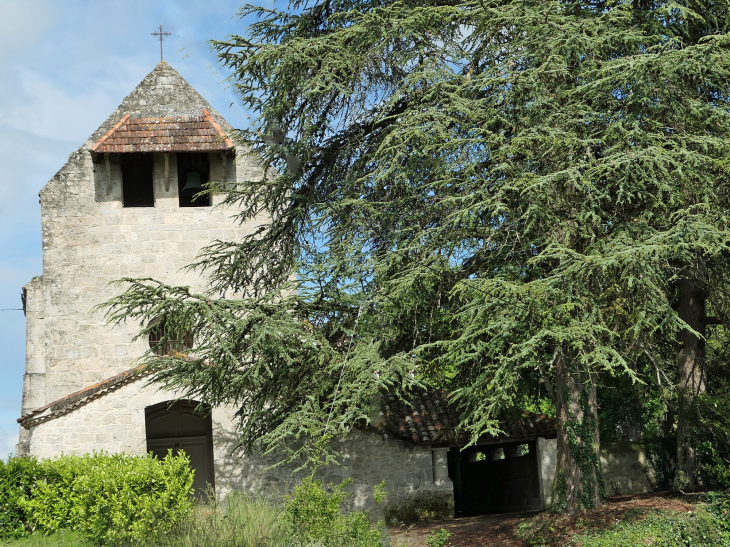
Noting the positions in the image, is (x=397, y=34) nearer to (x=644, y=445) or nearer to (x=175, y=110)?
(x=175, y=110)

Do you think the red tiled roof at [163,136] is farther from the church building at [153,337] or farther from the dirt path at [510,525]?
the dirt path at [510,525]

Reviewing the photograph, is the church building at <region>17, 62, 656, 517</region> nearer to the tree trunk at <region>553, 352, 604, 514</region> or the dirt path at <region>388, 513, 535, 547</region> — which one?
the dirt path at <region>388, 513, 535, 547</region>

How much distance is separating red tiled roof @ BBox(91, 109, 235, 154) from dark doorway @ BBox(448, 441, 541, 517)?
9.88 metres

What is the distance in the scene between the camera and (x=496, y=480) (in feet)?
66.8

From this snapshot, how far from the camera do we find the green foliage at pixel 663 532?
1054 cm

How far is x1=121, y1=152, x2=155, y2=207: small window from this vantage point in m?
18.6

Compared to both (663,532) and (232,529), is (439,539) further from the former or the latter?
(232,529)

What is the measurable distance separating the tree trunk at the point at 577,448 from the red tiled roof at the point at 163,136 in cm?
929

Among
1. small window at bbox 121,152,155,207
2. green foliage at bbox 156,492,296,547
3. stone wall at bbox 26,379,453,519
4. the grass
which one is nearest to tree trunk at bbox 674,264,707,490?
the grass

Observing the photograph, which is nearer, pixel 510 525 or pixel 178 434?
pixel 510 525

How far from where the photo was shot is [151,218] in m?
17.9

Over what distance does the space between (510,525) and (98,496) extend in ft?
21.6

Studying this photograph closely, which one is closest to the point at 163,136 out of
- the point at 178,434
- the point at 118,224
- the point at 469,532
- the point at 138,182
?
the point at 138,182

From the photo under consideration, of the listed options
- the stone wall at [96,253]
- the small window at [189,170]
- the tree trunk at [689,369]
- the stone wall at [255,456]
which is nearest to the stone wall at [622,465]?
the tree trunk at [689,369]
